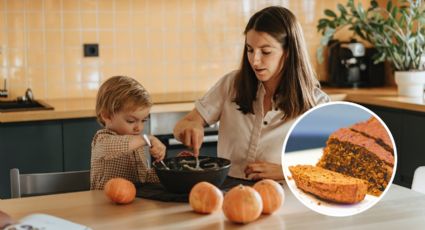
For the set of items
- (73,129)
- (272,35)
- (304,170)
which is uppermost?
(272,35)

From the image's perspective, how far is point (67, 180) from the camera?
2.24 meters

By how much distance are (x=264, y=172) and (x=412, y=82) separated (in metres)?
2.07

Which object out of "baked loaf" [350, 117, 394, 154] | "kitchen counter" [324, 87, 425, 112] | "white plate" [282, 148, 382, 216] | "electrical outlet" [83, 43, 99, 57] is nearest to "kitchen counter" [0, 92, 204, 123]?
"electrical outlet" [83, 43, 99, 57]

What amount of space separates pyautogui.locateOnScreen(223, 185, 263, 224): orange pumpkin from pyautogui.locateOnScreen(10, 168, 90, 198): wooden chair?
2.37 feet

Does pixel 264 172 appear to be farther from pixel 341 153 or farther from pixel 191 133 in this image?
pixel 341 153

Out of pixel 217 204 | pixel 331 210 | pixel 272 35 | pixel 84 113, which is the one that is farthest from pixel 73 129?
pixel 331 210

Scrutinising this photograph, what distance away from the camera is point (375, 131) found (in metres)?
1.38

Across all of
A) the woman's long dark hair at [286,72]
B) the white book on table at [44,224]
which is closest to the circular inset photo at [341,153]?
the white book on table at [44,224]

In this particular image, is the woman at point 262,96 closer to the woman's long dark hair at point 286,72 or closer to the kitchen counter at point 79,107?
the woman's long dark hair at point 286,72

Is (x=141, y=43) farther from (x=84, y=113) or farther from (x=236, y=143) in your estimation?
(x=236, y=143)

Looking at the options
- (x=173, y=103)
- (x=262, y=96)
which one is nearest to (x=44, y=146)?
(x=173, y=103)

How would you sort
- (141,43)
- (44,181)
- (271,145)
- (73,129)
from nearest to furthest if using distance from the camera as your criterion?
1. (44,181)
2. (271,145)
3. (73,129)
4. (141,43)

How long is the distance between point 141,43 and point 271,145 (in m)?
1.94

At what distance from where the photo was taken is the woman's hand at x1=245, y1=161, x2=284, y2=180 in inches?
83.7
